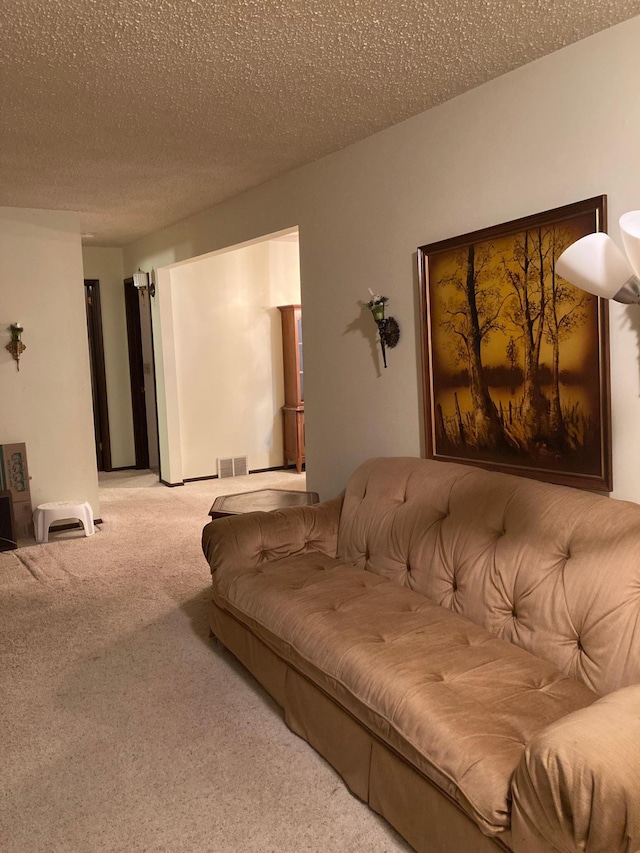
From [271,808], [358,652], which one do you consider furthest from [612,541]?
[271,808]

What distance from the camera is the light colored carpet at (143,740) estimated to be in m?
1.97

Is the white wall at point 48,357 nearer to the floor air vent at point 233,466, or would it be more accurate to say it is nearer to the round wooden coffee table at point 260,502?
the floor air vent at point 233,466

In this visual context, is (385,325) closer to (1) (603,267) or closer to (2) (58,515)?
(1) (603,267)

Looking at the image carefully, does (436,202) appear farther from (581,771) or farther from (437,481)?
(581,771)

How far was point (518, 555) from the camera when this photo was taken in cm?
228

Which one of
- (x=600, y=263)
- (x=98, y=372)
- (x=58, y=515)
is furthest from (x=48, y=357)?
(x=600, y=263)

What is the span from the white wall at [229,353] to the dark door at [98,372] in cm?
106

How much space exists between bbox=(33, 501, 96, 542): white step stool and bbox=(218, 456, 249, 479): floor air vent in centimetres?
203

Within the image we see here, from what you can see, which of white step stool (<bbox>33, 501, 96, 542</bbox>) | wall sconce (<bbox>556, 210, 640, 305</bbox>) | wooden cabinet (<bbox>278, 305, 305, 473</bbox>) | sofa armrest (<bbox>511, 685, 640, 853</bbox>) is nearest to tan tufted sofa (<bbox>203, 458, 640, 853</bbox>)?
sofa armrest (<bbox>511, 685, 640, 853</bbox>)

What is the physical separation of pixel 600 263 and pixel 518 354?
85cm

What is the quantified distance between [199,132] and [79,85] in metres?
0.72

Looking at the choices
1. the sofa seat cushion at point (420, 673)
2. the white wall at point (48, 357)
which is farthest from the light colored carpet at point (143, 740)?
the white wall at point (48, 357)

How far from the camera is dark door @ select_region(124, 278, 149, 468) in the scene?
721 cm

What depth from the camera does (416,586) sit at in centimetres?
268
